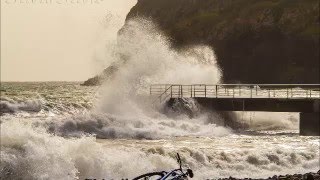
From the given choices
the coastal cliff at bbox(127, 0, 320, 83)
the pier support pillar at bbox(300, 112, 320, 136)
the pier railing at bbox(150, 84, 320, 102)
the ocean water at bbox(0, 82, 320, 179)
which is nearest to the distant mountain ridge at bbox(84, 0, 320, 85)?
the coastal cliff at bbox(127, 0, 320, 83)

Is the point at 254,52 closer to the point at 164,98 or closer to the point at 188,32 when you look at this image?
the point at 188,32

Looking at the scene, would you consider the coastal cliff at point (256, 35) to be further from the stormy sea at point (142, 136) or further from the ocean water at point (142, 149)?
the ocean water at point (142, 149)

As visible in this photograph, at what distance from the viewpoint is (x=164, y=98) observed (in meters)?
49.5

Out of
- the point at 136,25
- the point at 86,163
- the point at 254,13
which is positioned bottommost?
the point at 86,163

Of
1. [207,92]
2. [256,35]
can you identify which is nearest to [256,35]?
[256,35]

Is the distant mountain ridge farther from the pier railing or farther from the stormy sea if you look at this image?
the pier railing

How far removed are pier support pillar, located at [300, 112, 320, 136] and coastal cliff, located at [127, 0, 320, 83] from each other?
10360 centimetres

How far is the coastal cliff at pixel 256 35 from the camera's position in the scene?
498 feet

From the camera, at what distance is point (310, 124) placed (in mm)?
42750

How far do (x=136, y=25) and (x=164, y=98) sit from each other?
29529mm

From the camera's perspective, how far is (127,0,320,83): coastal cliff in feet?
498

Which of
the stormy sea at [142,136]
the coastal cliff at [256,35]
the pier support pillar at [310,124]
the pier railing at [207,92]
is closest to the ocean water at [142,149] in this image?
the stormy sea at [142,136]

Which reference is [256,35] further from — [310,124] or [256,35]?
[310,124]

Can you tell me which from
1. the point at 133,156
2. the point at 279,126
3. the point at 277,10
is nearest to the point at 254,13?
the point at 277,10
